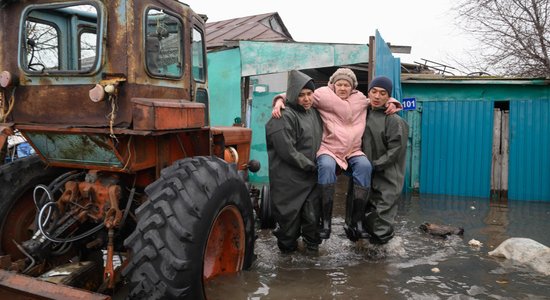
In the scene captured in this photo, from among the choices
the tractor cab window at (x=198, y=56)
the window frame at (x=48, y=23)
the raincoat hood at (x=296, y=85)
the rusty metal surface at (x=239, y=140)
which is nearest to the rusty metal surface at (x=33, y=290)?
the window frame at (x=48, y=23)

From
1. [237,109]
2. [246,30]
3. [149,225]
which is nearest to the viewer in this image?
[149,225]

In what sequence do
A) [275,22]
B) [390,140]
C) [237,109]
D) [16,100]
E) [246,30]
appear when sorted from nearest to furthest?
[16,100] < [390,140] < [237,109] < [246,30] < [275,22]

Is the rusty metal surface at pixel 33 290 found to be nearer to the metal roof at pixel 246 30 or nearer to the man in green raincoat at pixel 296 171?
the man in green raincoat at pixel 296 171

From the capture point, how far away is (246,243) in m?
3.47

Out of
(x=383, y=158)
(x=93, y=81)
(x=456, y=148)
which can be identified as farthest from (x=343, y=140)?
(x=456, y=148)

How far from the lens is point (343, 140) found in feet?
14.2

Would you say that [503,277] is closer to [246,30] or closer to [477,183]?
[477,183]

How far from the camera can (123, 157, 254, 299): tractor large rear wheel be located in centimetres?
245

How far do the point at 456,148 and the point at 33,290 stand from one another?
27.5 ft

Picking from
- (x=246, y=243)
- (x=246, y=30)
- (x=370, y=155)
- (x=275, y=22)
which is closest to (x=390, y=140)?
(x=370, y=155)

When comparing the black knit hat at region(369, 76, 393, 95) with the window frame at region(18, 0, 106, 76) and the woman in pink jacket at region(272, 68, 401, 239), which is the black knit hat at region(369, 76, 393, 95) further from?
the window frame at region(18, 0, 106, 76)

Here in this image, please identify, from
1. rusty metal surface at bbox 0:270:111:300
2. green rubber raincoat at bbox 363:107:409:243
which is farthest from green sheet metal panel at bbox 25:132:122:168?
green rubber raincoat at bbox 363:107:409:243

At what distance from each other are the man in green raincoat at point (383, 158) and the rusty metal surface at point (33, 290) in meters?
3.01

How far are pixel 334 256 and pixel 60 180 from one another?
2.75 meters
